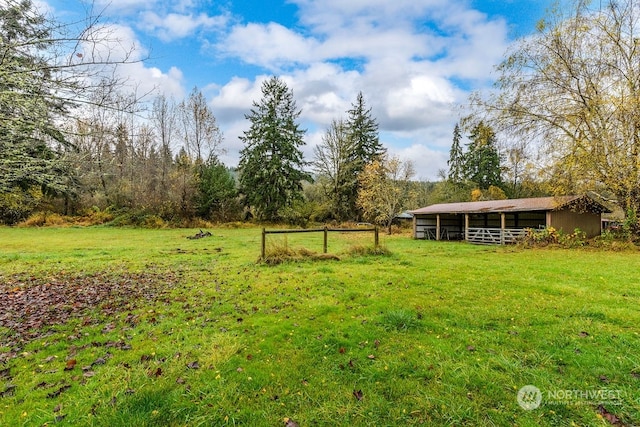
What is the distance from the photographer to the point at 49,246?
13883 mm

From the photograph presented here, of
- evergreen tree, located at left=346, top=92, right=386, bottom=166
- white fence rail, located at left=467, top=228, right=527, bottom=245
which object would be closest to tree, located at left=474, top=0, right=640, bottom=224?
white fence rail, located at left=467, top=228, right=527, bottom=245

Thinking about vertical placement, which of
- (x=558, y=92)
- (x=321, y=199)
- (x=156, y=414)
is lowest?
(x=156, y=414)

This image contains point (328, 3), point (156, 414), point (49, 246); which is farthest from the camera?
point (49, 246)

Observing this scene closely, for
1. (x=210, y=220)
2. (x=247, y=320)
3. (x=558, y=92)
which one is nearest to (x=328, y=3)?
(x=247, y=320)

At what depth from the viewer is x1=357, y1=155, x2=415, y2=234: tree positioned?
27.4 meters

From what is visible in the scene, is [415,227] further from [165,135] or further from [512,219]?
[165,135]

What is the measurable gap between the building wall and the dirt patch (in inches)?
733

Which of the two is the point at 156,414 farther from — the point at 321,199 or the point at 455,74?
the point at 321,199

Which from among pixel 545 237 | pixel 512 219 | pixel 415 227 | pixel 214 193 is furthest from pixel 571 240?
pixel 214 193

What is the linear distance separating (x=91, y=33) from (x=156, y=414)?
397 cm

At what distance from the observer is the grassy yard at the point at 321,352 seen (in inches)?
98.8

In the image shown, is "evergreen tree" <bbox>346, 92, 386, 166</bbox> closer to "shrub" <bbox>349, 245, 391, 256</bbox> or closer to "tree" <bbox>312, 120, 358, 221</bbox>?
"tree" <bbox>312, 120, 358, 221</bbox>

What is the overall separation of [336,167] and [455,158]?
16456 mm

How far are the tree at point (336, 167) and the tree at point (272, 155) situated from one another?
2.88 meters
